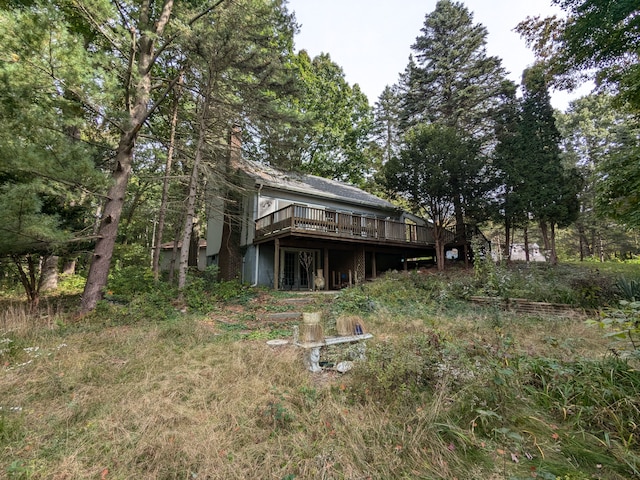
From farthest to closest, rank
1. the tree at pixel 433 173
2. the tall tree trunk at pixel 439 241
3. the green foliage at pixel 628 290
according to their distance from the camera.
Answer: the tall tree trunk at pixel 439 241
the tree at pixel 433 173
the green foliage at pixel 628 290

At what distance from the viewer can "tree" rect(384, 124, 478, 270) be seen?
13.3 meters

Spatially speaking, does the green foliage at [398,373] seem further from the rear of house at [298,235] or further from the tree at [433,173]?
the tree at [433,173]

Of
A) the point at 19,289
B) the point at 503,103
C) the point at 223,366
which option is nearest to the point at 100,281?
the point at 223,366

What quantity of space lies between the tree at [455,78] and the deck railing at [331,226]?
9506 mm

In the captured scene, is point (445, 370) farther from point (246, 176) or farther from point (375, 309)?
point (246, 176)

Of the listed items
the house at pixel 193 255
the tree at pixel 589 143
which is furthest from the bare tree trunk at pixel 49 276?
the tree at pixel 589 143

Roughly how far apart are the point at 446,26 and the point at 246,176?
18789mm

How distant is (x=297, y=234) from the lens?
11391 millimetres

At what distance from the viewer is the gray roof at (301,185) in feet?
38.9

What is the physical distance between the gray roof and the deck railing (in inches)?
56.5

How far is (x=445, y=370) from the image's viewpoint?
113 inches

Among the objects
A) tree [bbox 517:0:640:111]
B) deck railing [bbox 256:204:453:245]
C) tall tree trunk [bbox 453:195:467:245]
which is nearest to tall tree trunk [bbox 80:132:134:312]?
deck railing [bbox 256:204:453:245]

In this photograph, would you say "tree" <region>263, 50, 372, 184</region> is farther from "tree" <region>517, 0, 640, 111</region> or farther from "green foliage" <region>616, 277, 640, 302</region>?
"green foliage" <region>616, 277, 640, 302</region>

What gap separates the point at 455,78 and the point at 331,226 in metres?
→ 15.7
